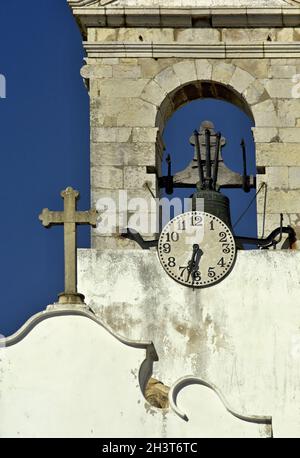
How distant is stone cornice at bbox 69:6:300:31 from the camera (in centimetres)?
3008

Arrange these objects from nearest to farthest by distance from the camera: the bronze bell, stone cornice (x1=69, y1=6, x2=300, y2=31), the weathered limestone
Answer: the bronze bell < the weathered limestone < stone cornice (x1=69, y1=6, x2=300, y2=31)

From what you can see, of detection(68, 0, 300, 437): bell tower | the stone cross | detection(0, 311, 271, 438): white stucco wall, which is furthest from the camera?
detection(68, 0, 300, 437): bell tower

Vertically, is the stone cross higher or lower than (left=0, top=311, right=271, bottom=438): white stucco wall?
higher

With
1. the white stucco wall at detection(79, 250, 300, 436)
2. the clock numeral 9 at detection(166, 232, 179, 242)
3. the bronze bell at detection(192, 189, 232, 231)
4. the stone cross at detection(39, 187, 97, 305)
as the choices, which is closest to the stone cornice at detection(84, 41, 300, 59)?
the bronze bell at detection(192, 189, 232, 231)

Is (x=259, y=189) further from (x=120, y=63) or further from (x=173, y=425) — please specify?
(x=173, y=425)

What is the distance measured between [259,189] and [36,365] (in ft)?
19.1

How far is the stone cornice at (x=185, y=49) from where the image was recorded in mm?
30141

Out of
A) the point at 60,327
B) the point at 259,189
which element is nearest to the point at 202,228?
the point at 259,189

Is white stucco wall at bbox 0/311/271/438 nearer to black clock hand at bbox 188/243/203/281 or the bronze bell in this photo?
black clock hand at bbox 188/243/203/281

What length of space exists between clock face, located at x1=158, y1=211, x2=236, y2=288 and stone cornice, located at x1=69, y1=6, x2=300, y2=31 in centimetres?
251

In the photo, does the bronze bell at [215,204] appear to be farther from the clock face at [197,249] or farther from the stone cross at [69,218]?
the stone cross at [69,218]

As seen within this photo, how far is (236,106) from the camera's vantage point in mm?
30656

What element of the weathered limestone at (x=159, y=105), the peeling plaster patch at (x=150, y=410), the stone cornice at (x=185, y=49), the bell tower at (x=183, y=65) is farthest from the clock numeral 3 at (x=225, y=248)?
the peeling plaster patch at (x=150, y=410)

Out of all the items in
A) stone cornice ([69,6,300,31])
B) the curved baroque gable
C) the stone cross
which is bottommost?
the stone cross
